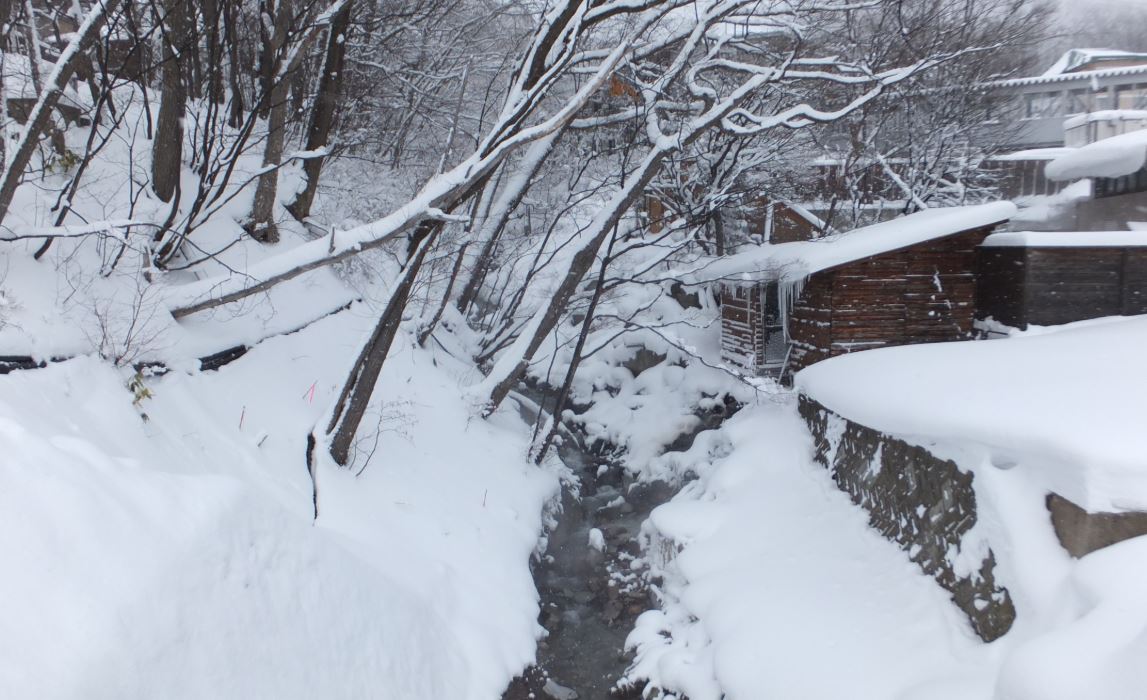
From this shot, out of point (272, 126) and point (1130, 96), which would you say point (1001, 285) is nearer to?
point (272, 126)

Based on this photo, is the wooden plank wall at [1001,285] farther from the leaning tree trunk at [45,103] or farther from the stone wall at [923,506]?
the leaning tree trunk at [45,103]

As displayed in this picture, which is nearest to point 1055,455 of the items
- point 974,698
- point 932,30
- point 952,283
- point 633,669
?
point 974,698

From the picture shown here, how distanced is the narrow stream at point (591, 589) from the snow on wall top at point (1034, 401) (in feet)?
12.0

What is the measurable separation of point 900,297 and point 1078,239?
2.93 meters

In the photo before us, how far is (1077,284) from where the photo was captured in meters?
12.0

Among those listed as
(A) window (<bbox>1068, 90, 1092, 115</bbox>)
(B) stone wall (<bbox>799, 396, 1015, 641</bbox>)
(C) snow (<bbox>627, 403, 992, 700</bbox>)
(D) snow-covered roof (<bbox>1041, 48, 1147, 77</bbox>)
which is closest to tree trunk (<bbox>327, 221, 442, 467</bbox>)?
(C) snow (<bbox>627, 403, 992, 700</bbox>)

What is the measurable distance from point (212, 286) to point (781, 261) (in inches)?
361

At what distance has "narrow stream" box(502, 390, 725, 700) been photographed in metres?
7.19

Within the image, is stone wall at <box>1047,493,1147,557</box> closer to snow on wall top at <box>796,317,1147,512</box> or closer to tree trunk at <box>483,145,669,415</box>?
snow on wall top at <box>796,317,1147,512</box>

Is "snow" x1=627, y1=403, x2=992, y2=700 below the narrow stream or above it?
above

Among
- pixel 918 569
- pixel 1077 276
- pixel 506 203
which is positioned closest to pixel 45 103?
pixel 506 203

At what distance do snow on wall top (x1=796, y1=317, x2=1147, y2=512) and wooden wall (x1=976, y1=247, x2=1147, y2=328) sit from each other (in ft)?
13.0

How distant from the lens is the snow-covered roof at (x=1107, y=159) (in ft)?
→ 40.6

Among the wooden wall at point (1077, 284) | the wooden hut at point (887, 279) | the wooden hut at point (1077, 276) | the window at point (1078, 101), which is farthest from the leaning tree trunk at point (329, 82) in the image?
the window at point (1078, 101)
